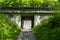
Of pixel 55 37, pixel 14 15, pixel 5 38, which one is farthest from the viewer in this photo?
pixel 14 15

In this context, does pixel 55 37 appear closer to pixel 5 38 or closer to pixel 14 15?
pixel 5 38

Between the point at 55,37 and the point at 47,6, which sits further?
the point at 47,6

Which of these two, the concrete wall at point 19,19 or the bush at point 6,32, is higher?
the bush at point 6,32

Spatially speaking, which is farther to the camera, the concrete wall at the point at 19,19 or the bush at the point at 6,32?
the concrete wall at the point at 19,19

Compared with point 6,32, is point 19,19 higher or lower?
lower

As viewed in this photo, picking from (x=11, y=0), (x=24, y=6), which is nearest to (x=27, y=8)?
(x=24, y=6)

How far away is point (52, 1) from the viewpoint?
1077 inches

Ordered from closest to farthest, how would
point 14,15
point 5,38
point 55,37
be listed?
point 55,37
point 5,38
point 14,15

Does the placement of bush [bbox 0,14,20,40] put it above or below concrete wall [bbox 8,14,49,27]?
above

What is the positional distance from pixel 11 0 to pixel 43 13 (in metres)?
4.10

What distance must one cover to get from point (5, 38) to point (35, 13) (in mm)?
14667

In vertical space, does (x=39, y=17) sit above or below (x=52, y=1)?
below

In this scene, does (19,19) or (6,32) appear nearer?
(6,32)

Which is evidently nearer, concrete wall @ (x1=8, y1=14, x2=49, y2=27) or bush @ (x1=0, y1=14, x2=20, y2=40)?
bush @ (x1=0, y1=14, x2=20, y2=40)
